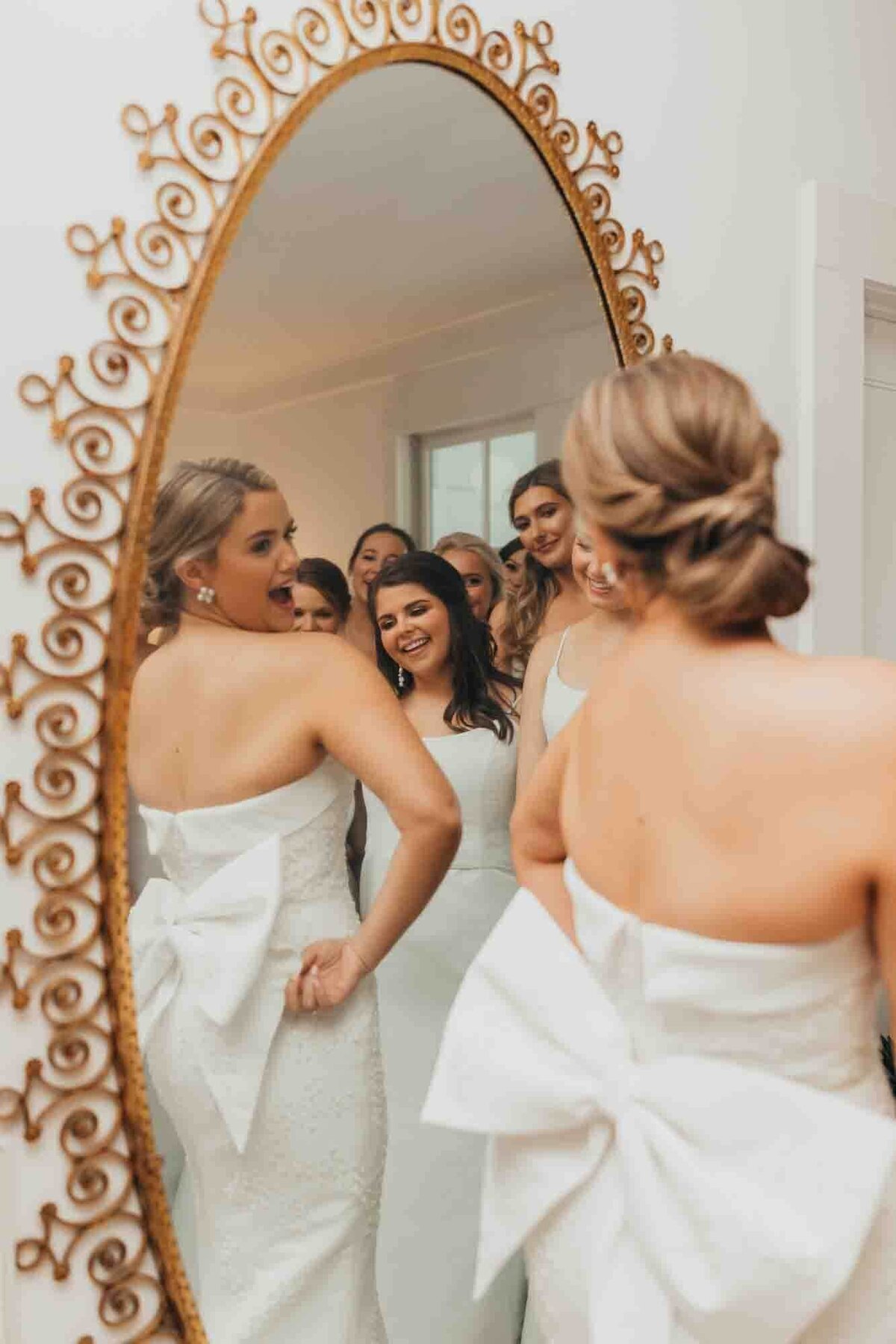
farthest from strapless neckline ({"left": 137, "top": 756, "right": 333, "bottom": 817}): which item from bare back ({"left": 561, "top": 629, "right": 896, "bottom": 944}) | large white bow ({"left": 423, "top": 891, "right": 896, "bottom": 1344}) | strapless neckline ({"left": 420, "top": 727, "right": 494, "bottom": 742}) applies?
bare back ({"left": 561, "top": 629, "right": 896, "bottom": 944})

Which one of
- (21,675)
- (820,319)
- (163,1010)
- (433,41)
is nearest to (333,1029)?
(163,1010)

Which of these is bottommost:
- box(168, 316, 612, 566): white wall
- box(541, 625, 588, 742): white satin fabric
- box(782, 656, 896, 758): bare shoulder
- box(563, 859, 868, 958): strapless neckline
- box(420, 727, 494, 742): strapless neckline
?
box(563, 859, 868, 958): strapless neckline

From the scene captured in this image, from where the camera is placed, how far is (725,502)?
3.42 feet

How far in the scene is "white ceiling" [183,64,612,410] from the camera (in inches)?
52.6

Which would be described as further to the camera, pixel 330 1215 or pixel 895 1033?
pixel 330 1215

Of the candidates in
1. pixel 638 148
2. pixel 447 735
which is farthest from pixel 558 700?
pixel 638 148

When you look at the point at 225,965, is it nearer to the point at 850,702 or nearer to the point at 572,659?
the point at 572,659

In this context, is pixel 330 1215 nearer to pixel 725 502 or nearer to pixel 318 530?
pixel 318 530

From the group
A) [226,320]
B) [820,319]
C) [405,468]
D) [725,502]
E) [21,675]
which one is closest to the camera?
[725,502]

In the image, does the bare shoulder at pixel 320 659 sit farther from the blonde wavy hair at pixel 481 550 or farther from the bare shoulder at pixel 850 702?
the bare shoulder at pixel 850 702

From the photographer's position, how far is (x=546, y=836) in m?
1.34

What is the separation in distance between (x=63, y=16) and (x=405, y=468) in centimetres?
A: 52

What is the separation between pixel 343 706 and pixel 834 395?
1.04m

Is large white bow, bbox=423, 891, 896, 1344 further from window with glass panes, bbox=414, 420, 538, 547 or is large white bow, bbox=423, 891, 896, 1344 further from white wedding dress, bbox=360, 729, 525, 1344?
window with glass panes, bbox=414, 420, 538, 547
